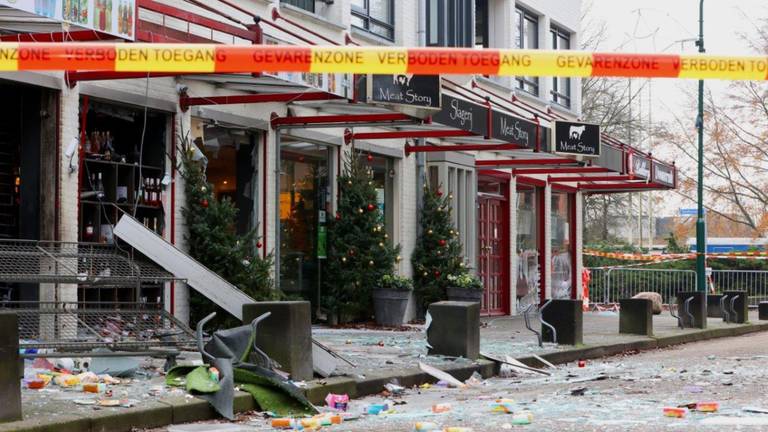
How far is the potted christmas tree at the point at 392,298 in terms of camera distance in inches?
759

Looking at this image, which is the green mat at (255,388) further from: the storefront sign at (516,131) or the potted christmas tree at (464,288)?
the potted christmas tree at (464,288)

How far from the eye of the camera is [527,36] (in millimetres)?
27500

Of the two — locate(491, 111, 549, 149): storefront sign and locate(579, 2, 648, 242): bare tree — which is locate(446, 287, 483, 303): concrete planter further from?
locate(579, 2, 648, 242): bare tree

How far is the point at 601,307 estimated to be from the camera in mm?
32250

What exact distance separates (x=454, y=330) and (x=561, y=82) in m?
17.3

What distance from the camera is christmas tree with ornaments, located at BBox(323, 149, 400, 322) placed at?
1895 centimetres

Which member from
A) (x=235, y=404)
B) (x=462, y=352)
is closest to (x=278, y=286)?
(x=462, y=352)

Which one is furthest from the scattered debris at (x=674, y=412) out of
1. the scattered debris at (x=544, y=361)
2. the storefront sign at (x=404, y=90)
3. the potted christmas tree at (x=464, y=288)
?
the potted christmas tree at (x=464, y=288)

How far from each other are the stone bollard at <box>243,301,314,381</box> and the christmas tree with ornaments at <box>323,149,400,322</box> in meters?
8.34

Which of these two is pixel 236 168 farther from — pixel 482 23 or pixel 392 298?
pixel 482 23

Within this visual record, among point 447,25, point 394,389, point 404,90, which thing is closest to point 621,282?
point 447,25

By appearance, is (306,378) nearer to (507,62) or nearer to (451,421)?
(451,421)

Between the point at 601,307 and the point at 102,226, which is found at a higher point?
the point at 102,226

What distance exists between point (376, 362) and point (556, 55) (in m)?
5.84
